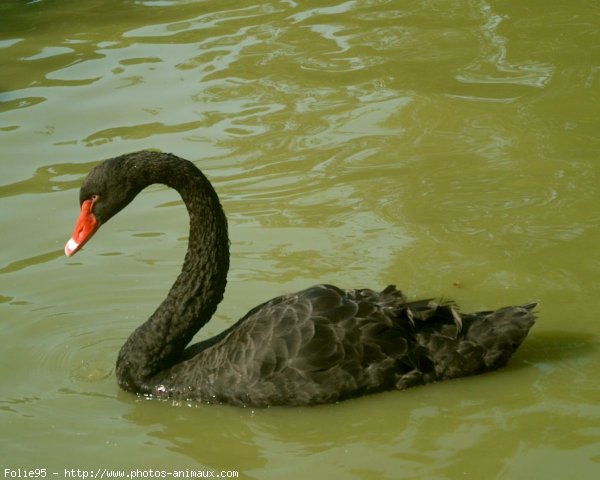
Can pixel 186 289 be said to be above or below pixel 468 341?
above

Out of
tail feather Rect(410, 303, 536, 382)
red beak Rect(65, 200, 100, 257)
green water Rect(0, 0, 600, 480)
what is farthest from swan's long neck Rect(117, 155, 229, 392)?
tail feather Rect(410, 303, 536, 382)

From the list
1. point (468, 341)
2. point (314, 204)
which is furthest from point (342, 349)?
point (314, 204)

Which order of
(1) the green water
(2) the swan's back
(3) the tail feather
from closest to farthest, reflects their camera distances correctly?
1. (1) the green water
2. (2) the swan's back
3. (3) the tail feather

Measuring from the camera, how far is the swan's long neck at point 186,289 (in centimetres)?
518

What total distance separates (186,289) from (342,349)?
2.71 feet

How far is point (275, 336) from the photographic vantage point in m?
4.95

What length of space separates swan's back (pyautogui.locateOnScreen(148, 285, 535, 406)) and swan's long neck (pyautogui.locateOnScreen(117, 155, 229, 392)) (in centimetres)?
20

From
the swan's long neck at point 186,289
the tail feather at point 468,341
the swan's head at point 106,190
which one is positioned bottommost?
the tail feather at point 468,341

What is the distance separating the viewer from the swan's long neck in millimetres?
5176

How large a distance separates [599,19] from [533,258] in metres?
4.25

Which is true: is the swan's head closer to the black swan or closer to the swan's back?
the black swan

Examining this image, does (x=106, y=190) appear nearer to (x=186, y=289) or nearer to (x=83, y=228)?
(x=83, y=228)

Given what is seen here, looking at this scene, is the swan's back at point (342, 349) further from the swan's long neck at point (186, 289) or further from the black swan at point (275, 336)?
the swan's long neck at point (186, 289)

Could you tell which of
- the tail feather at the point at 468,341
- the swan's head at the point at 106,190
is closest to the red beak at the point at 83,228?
the swan's head at the point at 106,190
